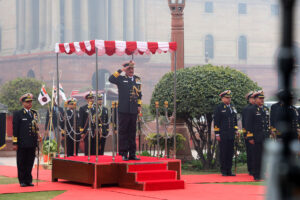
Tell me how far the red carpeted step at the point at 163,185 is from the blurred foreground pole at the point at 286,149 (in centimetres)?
892

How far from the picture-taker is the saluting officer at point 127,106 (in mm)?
11570

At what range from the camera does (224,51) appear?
231ft

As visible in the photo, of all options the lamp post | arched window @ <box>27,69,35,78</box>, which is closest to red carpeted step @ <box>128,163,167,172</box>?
the lamp post

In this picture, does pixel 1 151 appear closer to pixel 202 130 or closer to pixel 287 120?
pixel 202 130

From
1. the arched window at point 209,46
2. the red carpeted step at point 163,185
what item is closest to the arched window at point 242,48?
the arched window at point 209,46

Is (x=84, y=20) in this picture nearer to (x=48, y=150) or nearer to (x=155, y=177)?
(x=48, y=150)

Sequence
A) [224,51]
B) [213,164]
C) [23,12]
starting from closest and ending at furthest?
[213,164], [23,12], [224,51]

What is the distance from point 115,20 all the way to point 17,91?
94.7 feet

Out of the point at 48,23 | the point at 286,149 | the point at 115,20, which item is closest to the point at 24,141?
the point at 286,149

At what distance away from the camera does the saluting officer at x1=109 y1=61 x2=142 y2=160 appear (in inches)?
456

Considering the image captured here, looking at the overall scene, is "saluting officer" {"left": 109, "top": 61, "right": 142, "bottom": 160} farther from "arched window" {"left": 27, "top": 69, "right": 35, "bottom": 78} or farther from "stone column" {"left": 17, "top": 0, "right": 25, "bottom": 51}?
"stone column" {"left": 17, "top": 0, "right": 25, "bottom": 51}

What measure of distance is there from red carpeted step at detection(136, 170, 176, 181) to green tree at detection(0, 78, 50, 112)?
76.0ft

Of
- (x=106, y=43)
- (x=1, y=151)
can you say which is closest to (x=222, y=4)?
(x=1, y=151)

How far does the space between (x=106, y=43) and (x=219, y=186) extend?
11.3 ft
